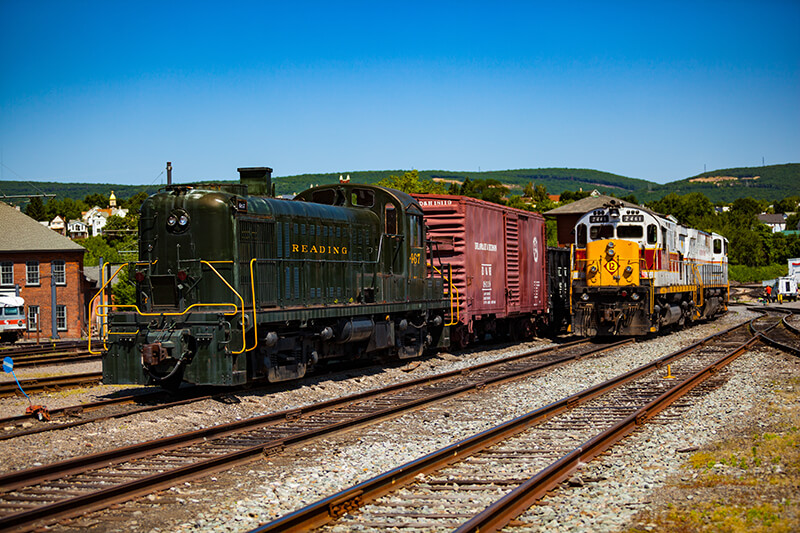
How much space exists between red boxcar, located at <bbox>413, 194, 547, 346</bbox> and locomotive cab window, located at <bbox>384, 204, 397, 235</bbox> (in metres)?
2.64

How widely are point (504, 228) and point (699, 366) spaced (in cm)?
698

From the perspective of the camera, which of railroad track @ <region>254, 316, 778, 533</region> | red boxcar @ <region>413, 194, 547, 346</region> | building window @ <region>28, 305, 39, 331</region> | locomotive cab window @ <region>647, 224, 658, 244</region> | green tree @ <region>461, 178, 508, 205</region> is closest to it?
railroad track @ <region>254, 316, 778, 533</region>

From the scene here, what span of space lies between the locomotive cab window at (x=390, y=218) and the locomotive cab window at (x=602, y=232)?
30.8 feet

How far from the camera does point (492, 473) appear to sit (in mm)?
7719

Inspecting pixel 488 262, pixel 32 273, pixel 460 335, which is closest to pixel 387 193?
pixel 488 262

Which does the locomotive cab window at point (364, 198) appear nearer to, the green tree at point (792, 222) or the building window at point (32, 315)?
the building window at point (32, 315)

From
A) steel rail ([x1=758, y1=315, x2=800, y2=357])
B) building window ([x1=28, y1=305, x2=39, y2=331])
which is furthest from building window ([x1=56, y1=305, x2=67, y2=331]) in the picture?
steel rail ([x1=758, y1=315, x2=800, y2=357])

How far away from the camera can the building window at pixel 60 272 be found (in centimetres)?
4181

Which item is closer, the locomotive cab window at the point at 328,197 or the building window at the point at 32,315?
the locomotive cab window at the point at 328,197

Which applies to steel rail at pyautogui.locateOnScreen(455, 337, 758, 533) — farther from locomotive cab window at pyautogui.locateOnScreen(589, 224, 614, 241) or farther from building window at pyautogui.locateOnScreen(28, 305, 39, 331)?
building window at pyautogui.locateOnScreen(28, 305, 39, 331)

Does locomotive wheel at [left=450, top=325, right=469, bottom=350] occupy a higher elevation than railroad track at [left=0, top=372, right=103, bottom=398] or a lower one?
higher

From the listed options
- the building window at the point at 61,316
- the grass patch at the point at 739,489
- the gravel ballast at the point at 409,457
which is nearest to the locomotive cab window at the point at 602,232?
the gravel ballast at the point at 409,457

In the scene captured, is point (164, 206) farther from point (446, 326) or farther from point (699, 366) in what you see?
point (699, 366)

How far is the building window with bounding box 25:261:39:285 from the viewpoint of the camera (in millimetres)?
41438
